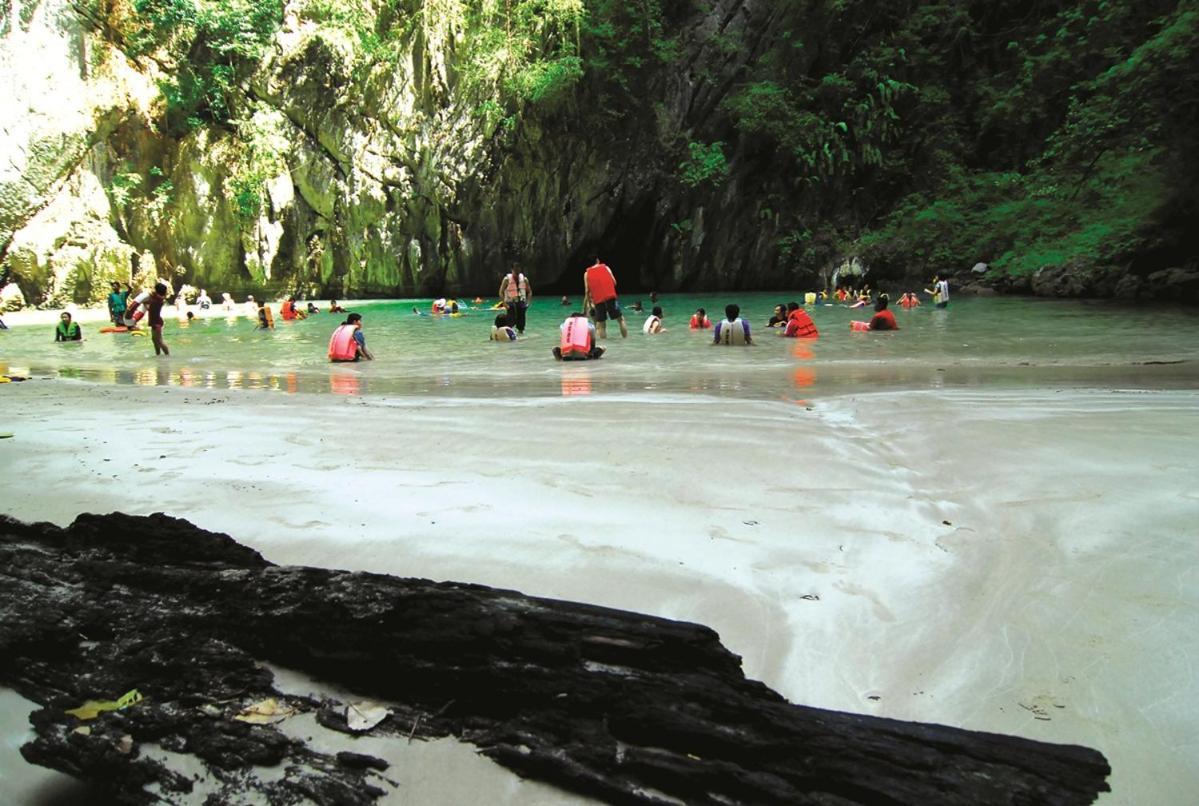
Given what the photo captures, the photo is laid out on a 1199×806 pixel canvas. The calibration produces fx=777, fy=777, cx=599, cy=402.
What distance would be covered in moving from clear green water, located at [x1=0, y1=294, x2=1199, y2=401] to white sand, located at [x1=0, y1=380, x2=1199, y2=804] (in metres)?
2.34

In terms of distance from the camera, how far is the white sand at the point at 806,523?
1.96 meters

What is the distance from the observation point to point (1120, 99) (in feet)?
55.2

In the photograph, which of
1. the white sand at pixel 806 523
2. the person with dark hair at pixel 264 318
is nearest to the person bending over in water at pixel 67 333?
the person with dark hair at pixel 264 318

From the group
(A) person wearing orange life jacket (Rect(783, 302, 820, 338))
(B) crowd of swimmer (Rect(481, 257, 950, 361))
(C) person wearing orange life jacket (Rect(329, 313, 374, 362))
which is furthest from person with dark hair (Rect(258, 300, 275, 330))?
(A) person wearing orange life jacket (Rect(783, 302, 820, 338))

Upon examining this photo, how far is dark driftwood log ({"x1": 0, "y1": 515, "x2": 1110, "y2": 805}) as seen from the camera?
1552mm

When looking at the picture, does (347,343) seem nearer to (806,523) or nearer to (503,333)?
(503,333)

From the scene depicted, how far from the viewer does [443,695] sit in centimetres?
183

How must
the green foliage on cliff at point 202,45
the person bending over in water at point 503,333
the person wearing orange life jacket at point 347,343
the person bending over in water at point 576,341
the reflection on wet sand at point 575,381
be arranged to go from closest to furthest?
the reflection on wet sand at point 575,381
the person bending over in water at point 576,341
the person wearing orange life jacket at point 347,343
the person bending over in water at point 503,333
the green foliage on cliff at point 202,45

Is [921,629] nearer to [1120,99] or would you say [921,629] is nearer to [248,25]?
[1120,99]

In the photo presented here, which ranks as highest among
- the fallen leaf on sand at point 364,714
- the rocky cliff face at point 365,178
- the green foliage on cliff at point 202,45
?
the green foliage on cliff at point 202,45

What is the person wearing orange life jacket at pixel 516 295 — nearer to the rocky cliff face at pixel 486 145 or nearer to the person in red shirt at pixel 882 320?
the person in red shirt at pixel 882 320

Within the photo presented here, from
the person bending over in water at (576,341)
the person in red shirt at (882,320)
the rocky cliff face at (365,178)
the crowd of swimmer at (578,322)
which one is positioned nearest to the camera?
the person bending over in water at (576,341)

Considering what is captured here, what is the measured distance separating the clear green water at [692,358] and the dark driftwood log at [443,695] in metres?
5.13

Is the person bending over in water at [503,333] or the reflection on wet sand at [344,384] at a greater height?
the person bending over in water at [503,333]
